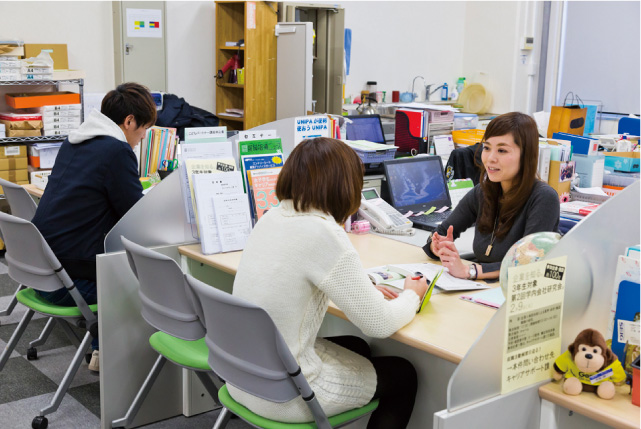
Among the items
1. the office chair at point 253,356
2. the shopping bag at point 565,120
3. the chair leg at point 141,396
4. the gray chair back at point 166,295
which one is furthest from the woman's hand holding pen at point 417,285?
the shopping bag at point 565,120

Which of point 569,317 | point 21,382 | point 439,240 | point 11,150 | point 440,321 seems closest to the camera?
point 569,317

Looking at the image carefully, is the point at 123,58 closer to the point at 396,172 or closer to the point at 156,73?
the point at 156,73

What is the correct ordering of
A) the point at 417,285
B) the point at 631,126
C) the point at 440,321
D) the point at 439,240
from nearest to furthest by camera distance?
the point at 440,321 < the point at 417,285 < the point at 439,240 < the point at 631,126

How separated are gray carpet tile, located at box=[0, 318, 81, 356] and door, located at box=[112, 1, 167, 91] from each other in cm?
272

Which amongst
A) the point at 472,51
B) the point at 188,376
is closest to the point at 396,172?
the point at 188,376

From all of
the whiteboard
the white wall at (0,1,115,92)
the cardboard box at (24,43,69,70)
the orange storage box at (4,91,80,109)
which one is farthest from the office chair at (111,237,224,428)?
the whiteboard

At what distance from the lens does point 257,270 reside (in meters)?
1.88

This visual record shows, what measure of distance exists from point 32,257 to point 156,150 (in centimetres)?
Answer: 165

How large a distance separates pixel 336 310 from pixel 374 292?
0.20m

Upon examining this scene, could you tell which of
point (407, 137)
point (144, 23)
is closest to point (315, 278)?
point (407, 137)

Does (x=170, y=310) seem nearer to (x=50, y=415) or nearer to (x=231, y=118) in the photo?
(x=50, y=415)

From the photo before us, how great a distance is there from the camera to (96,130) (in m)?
2.87

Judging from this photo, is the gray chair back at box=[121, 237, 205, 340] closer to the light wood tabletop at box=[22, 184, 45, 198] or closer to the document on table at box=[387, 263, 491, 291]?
the document on table at box=[387, 263, 491, 291]

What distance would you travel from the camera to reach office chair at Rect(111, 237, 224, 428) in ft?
7.11
